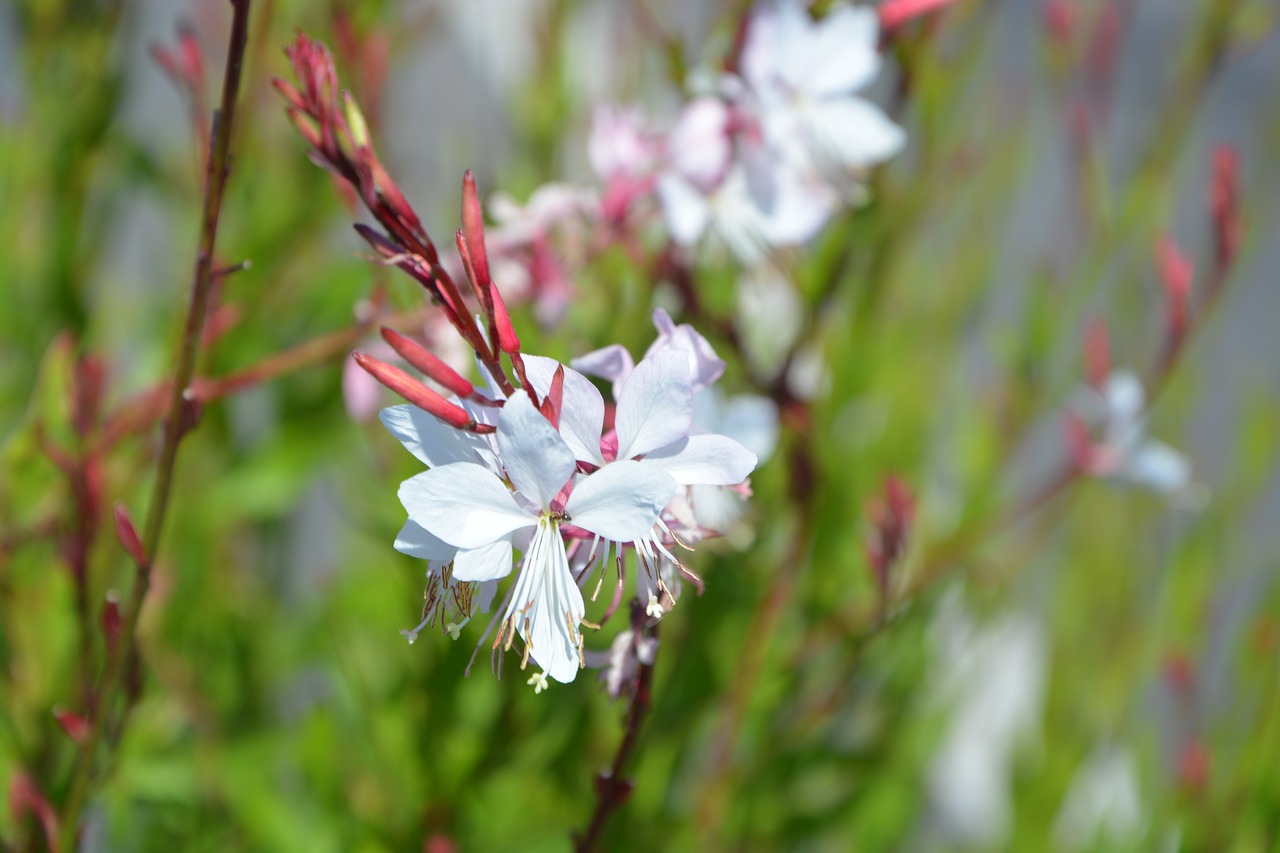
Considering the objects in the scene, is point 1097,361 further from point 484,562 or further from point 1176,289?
point 484,562

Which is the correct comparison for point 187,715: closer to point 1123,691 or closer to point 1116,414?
point 1116,414

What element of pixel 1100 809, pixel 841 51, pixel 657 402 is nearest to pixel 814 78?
pixel 841 51

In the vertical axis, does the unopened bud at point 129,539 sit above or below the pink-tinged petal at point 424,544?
below

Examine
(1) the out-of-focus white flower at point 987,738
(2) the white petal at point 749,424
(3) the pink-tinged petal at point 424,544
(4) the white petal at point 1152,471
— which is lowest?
(3) the pink-tinged petal at point 424,544

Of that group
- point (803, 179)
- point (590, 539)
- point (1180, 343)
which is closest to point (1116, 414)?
point (1180, 343)

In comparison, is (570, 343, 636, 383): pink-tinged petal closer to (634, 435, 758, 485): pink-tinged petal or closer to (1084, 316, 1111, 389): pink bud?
(634, 435, 758, 485): pink-tinged petal

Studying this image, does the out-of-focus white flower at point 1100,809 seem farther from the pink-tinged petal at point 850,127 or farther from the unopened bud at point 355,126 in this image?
the unopened bud at point 355,126

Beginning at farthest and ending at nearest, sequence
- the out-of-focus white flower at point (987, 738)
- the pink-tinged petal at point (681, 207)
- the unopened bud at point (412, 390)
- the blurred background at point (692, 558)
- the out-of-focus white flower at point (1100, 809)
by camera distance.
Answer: the out-of-focus white flower at point (987, 738), the out-of-focus white flower at point (1100, 809), the blurred background at point (692, 558), the pink-tinged petal at point (681, 207), the unopened bud at point (412, 390)

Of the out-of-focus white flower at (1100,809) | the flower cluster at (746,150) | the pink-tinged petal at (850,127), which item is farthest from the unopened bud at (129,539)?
the out-of-focus white flower at (1100,809)

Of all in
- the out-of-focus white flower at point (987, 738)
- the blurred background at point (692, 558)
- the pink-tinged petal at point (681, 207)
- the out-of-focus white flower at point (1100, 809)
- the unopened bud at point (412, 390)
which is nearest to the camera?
the unopened bud at point (412, 390)
